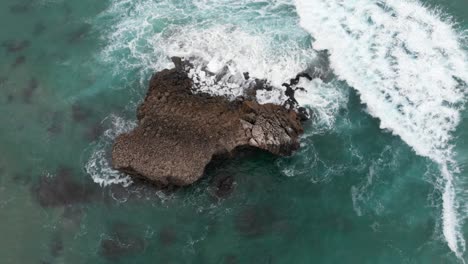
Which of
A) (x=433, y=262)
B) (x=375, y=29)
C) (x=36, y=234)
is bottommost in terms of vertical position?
(x=36, y=234)

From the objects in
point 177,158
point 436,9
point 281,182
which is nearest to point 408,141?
point 281,182

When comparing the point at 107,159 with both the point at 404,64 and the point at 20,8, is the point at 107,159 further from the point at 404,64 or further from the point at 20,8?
the point at 404,64

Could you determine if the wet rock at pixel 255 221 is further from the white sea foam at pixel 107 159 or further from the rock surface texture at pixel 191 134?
the white sea foam at pixel 107 159

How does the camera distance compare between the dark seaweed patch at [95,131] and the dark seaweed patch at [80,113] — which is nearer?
the dark seaweed patch at [95,131]

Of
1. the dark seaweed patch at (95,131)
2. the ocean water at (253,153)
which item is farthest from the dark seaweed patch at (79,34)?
the dark seaweed patch at (95,131)

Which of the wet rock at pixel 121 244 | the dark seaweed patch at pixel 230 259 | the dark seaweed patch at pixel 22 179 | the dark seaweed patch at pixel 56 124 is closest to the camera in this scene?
the dark seaweed patch at pixel 230 259

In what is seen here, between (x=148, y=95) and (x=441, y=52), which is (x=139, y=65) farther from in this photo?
(x=441, y=52)
